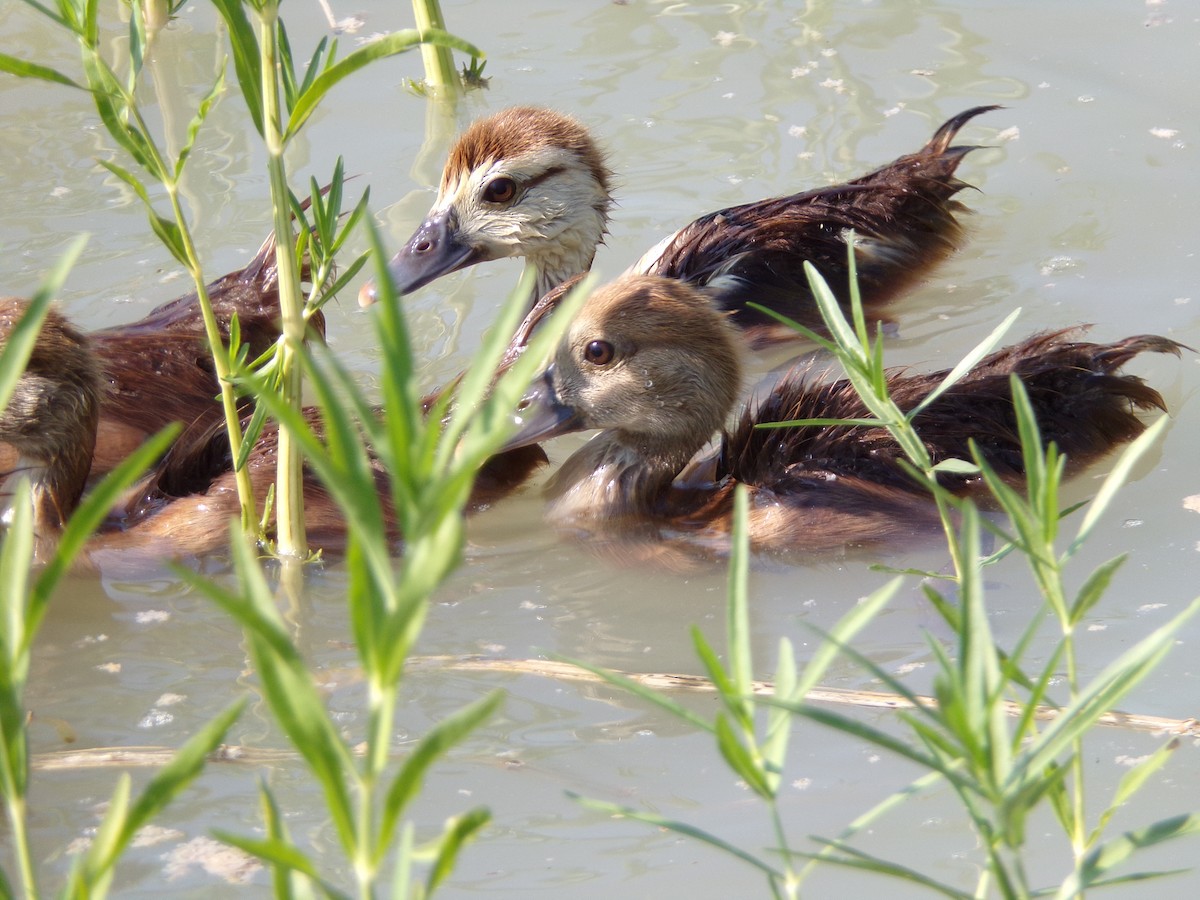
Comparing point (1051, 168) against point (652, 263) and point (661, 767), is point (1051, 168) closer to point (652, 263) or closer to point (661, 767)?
point (652, 263)

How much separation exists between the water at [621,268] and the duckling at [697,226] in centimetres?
35

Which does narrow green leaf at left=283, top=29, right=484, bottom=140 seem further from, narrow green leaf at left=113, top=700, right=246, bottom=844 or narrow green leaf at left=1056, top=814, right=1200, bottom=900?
narrow green leaf at left=1056, top=814, right=1200, bottom=900

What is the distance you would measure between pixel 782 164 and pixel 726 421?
7.21 ft

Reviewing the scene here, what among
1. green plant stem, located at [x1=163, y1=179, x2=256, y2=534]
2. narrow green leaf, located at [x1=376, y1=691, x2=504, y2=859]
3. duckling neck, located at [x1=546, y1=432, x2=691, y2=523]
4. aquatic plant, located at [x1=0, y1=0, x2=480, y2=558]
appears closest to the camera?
narrow green leaf, located at [x1=376, y1=691, x2=504, y2=859]

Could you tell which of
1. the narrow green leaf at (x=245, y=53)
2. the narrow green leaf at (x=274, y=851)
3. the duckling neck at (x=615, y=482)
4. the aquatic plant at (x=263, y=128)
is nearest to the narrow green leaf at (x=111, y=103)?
the aquatic plant at (x=263, y=128)

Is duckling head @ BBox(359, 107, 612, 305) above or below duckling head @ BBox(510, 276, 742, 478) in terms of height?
above

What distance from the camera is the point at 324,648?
3877mm

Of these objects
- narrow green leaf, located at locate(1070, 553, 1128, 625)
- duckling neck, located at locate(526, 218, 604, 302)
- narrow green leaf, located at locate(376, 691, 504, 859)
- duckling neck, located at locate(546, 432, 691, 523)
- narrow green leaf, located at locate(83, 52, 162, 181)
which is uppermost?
narrow green leaf, located at locate(83, 52, 162, 181)

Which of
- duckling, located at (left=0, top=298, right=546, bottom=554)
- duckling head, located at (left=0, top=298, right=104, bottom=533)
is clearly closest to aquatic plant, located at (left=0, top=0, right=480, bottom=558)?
duckling, located at (left=0, top=298, right=546, bottom=554)

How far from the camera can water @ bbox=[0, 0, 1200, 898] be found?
313cm

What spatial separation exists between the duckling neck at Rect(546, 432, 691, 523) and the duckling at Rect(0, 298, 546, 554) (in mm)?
584

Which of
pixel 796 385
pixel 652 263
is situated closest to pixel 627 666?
pixel 796 385

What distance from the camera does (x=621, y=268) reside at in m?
5.87

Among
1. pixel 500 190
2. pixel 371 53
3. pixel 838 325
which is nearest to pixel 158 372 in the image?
pixel 500 190
